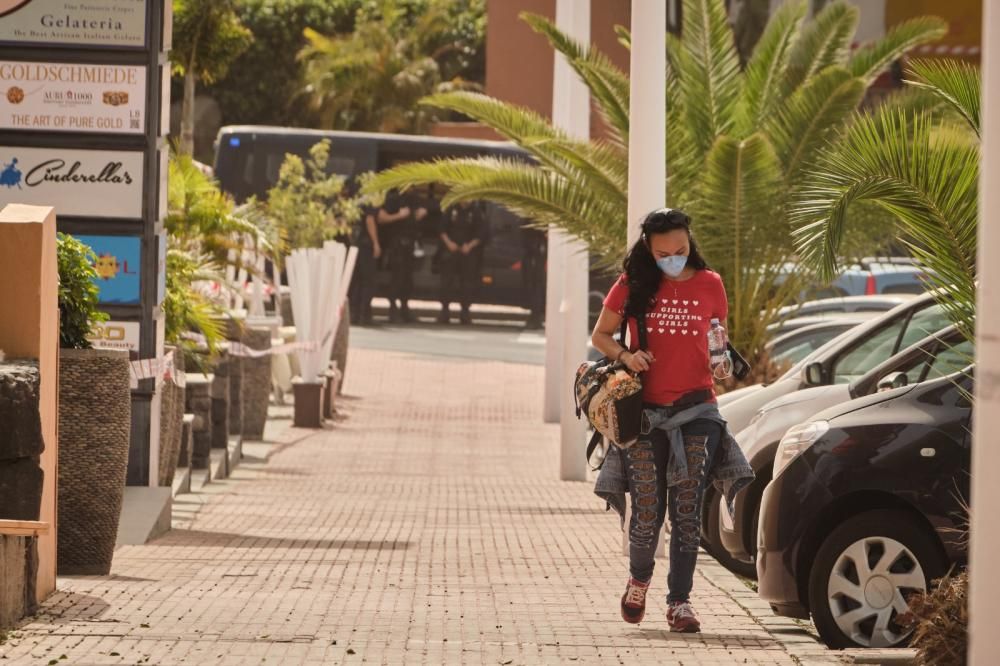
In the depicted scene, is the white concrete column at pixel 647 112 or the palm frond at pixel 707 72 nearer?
the white concrete column at pixel 647 112

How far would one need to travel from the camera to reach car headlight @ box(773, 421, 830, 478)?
27.7ft

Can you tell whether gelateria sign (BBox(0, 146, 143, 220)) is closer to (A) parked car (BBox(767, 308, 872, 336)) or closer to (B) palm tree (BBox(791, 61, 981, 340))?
(B) palm tree (BBox(791, 61, 981, 340))

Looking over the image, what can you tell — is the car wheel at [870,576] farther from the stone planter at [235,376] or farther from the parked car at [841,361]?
the stone planter at [235,376]

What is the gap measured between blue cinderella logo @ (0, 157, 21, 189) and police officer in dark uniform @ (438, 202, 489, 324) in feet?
82.9

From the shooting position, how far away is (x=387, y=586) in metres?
9.10

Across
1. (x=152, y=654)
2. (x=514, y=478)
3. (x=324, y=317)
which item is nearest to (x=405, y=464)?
(x=514, y=478)

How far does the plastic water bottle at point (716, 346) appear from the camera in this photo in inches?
303

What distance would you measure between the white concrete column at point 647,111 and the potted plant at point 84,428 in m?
3.33

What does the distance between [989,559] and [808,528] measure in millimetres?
3922

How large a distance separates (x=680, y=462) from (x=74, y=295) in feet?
10.9

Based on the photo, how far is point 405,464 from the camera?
18812mm

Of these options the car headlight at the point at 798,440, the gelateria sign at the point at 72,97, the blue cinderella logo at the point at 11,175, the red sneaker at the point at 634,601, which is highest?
the gelateria sign at the point at 72,97

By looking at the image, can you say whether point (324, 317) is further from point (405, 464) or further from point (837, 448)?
point (837, 448)

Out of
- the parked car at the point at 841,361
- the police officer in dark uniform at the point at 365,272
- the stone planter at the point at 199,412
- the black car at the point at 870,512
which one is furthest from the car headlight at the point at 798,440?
the police officer in dark uniform at the point at 365,272
